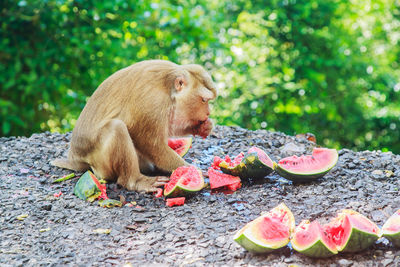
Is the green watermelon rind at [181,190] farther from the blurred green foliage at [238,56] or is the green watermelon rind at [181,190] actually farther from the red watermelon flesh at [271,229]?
the blurred green foliage at [238,56]

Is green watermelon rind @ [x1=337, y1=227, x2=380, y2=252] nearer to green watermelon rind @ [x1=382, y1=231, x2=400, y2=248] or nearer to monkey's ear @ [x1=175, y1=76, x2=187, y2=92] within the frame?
green watermelon rind @ [x1=382, y1=231, x2=400, y2=248]

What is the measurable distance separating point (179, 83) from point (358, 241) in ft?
8.14

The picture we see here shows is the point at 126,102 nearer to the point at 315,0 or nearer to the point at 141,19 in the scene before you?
the point at 141,19

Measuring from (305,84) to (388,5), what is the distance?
3.42 metres

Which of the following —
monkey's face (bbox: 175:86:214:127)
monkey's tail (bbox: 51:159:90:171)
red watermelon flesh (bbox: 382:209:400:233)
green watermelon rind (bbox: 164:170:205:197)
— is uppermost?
monkey's face (bbox: 175:86:214:127)

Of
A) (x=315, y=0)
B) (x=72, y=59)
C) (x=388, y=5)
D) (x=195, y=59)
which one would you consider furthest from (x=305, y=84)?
(x=72, y=59)

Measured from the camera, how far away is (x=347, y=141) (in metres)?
10.6

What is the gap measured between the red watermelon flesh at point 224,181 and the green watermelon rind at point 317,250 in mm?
1502

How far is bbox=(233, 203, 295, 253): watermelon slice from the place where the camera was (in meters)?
3.28

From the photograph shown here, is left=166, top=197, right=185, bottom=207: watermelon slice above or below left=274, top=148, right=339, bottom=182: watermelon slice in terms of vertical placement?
below

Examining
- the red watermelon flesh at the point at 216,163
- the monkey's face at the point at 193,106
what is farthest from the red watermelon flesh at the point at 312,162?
the monkey's face at the point at 193,106

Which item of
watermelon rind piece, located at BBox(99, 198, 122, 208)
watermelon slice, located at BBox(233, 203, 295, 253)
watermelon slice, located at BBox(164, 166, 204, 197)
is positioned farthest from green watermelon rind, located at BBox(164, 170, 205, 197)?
watermelon slice, located at BBox(233, 203, 295, 253)

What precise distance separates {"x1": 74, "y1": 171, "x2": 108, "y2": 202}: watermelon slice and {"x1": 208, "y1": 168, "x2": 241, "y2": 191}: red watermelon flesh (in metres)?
1.08

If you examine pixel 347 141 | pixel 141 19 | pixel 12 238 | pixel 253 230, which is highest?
pixel 141 19
